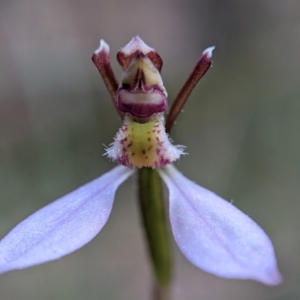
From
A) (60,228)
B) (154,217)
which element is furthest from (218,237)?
(60,228)

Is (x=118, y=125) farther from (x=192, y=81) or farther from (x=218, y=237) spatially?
(x=218, y=237)

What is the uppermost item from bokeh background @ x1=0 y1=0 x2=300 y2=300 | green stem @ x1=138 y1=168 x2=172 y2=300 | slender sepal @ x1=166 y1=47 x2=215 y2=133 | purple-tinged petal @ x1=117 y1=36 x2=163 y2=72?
purple-tinged petal @ x1=117 y1=36 x2=163 y2=72

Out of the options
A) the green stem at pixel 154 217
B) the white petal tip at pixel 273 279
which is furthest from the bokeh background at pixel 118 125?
the white petal tip at pixel 273 279

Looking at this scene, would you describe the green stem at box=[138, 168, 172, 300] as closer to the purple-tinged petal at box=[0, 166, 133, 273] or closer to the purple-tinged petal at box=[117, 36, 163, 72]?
the purple-tinged petal at box=[0, 166, 133, 273]

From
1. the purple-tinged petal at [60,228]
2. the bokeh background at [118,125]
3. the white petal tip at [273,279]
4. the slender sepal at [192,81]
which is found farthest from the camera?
the bokeh background at [118,125]

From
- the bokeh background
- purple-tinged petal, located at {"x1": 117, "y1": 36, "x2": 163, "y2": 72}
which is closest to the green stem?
purple-tinged petal, located at {"x1": 117, "y1": 36, "x2": 163, "y2": 72}

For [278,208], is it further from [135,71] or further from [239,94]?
[135,71]

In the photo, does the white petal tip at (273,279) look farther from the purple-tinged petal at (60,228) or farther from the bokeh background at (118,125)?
the bokeh background at (118,125)
